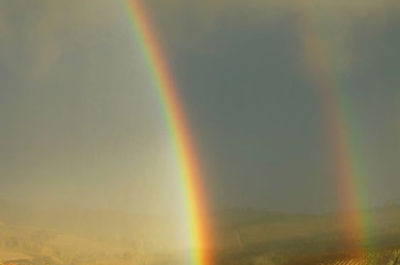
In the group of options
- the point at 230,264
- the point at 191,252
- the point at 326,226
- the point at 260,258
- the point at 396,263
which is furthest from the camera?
the point at 326,226

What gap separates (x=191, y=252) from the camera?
Answer: 56219mm

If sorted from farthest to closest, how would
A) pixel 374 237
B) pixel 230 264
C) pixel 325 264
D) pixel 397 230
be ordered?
pixel 397 230, pixel 374 237, pixel 230 264, pixel 325 264

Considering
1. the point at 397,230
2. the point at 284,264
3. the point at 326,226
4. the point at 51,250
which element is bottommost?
the point at 284,264

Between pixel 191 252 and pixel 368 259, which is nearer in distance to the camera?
pixel 368 259

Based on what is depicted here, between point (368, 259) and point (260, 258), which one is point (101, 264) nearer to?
point (260, 258)

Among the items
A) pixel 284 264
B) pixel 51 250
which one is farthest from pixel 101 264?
pixel 284 264

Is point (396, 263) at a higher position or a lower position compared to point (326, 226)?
lower

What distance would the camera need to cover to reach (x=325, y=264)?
864 inches

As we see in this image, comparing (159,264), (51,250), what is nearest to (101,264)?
(159,264)

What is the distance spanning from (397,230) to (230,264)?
71.5ft

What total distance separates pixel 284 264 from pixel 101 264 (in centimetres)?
4502

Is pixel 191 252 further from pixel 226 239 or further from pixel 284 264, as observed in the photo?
pixel 284 264

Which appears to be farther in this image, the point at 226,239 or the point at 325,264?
the point at 226,239

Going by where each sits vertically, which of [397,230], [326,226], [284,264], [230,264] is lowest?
[284,264]
